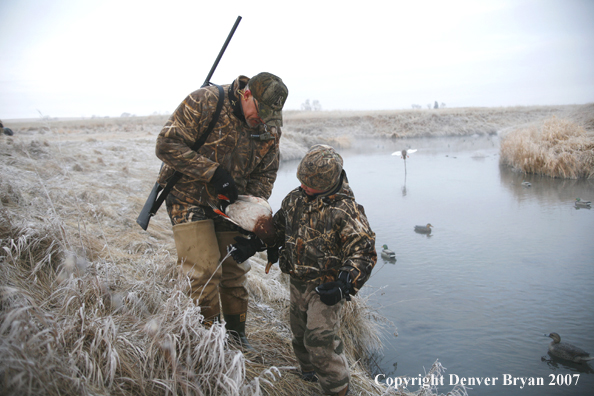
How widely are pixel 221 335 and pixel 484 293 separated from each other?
14.3ft

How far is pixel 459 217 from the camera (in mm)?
8938

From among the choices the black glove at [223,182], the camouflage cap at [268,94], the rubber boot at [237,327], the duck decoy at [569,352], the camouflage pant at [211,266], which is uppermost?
the camouflage cap at [268,94]

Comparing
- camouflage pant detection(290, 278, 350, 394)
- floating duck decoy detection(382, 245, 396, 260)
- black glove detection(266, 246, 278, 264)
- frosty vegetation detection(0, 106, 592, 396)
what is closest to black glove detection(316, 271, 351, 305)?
camouflage pant detection(290, 278, 350, 394)

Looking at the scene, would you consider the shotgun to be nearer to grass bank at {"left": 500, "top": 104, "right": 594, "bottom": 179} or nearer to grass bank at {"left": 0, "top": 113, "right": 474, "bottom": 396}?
grass bank at {"left": 0, "top": 113, "right": 474, "bottom": 396}

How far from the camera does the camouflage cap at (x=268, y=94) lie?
2383 millimetres

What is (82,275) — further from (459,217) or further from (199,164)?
(459,217)

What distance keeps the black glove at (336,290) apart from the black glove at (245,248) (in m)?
0.57

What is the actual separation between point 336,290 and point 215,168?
1094 mm

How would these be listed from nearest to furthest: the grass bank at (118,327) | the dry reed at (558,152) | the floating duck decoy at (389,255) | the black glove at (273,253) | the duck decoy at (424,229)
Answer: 1. the grass bank at (118,327)
2. the black glove at (273,253)
3. the floating duck decoy at (389,255)
4. the duck decoy at (424,229)
5. the dry reed at (558,152)

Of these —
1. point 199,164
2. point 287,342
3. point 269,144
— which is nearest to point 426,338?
point 287,342

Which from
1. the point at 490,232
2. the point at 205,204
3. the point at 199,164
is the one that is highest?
the point at 199,164

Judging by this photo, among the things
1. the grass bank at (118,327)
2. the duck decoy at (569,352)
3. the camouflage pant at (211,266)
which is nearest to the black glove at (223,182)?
the camouflage pant at (211,266)

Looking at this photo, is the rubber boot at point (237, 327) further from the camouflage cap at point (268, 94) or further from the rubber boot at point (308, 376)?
the camouflage cap at point (268, 94)

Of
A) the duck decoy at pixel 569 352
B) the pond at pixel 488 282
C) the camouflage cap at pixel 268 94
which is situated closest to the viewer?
the camouflage cap at pixel 268 94
